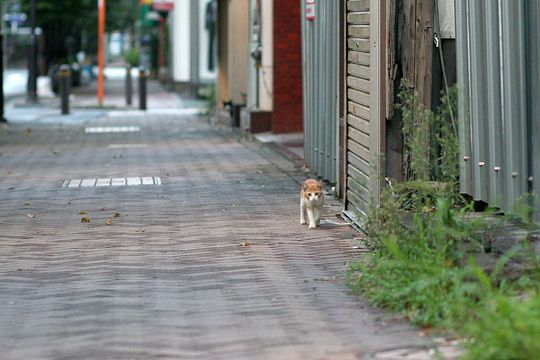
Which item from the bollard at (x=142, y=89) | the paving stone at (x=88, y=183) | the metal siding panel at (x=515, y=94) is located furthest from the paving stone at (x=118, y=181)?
the bollard at (x=142, y=89)

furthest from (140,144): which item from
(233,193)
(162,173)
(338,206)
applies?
(338,206)

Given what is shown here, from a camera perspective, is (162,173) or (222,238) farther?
(162,173)

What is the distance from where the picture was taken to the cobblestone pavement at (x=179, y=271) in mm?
7402

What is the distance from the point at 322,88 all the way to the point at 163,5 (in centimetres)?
3966

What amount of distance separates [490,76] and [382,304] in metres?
2.98

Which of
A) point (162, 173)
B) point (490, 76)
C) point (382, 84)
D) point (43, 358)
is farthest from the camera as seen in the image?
point (162, 173)

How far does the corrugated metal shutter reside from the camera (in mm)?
11703

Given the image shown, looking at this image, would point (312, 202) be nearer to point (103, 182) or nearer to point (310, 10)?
point (103, 182)

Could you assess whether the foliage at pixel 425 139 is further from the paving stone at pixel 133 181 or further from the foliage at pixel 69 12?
the foliage at pixel 69 12

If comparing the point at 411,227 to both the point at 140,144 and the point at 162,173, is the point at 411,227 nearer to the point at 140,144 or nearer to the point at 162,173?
the point at 162,173

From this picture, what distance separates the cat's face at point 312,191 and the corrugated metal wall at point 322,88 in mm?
2797

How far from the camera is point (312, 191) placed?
11930 millimetres

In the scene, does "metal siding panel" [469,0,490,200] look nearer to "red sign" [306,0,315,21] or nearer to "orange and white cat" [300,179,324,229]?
"orange and white cat" [300,179,324,229]

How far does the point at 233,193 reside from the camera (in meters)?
15.1
